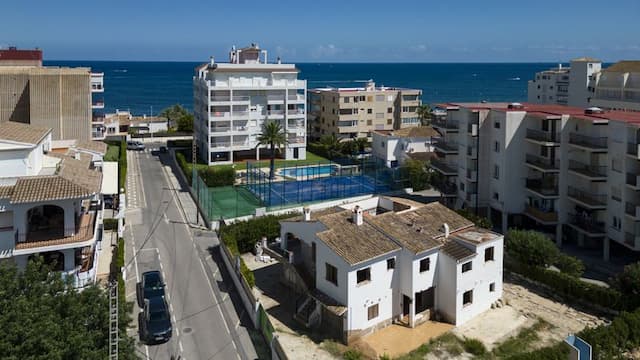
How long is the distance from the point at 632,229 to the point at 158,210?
117 ft

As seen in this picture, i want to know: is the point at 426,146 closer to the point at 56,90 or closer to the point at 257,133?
the point at 257,133

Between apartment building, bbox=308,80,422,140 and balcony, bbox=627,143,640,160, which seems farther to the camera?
apartment building, bbox=308,80,422,140

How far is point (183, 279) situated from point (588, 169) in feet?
91.4

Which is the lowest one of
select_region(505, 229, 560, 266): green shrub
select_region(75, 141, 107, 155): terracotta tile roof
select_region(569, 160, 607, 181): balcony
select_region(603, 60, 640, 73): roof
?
select_region(505, 229, 560, 266): green shrub

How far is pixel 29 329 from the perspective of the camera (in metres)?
17.3

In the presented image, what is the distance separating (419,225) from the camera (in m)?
32.8

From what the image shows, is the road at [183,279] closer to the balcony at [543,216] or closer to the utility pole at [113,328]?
the utility pole at [113,328]

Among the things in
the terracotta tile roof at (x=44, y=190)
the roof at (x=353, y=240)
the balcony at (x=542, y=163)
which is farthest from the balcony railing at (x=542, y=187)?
the terracotta tile roof at (x=44, y=190)

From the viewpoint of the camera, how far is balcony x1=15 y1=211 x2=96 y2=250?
1078 inches

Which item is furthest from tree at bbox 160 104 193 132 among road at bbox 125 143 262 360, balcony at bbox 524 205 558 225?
balcony at bbox 524 205 558 225

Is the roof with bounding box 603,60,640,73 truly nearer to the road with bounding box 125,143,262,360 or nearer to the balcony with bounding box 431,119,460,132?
the balcony with bounding box 431,119,460,132

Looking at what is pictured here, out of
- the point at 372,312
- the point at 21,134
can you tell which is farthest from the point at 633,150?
the point at 21,134

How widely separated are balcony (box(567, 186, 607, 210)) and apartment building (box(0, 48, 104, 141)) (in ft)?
155

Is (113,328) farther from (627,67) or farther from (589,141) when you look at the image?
(627,67)
